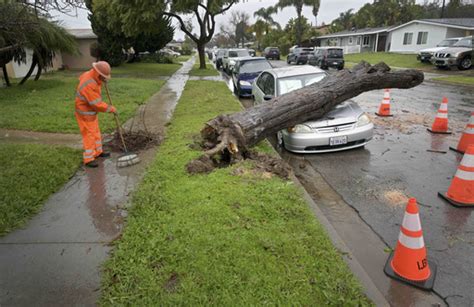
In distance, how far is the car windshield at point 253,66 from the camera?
13859 mm

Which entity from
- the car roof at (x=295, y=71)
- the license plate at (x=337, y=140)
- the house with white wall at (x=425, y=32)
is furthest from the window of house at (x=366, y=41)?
the license plate at (x=337, y=140)

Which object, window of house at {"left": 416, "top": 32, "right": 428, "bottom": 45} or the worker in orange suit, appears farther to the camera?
window of house at {"left": 416, "top": 32, "right": 428, "bottom": 45}

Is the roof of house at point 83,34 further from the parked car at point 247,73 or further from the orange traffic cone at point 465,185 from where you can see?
the orange traffic cone at point 465,185

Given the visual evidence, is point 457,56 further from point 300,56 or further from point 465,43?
point 300,56

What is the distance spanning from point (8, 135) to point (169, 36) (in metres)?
29.9

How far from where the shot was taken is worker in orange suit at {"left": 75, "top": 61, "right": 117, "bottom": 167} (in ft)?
16.8

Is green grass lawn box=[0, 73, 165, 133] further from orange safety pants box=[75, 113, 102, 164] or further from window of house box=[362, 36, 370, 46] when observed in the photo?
window of house box=[362, 36, 370, 46]

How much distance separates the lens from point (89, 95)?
5.10m

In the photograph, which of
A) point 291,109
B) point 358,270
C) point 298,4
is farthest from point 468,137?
point 298,4

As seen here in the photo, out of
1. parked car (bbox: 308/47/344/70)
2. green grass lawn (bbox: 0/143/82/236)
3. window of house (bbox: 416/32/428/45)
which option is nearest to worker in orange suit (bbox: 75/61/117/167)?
green grass lawn (bbox: 0/143/82/236)

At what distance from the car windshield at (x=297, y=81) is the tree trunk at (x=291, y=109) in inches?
32.4

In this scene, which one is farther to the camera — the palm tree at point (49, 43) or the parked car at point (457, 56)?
the parked car at point (457, 56)

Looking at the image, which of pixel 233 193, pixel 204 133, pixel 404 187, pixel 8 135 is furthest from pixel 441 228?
pixel 8 135

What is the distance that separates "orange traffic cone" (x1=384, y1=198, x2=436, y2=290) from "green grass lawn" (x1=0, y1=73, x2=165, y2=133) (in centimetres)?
672
